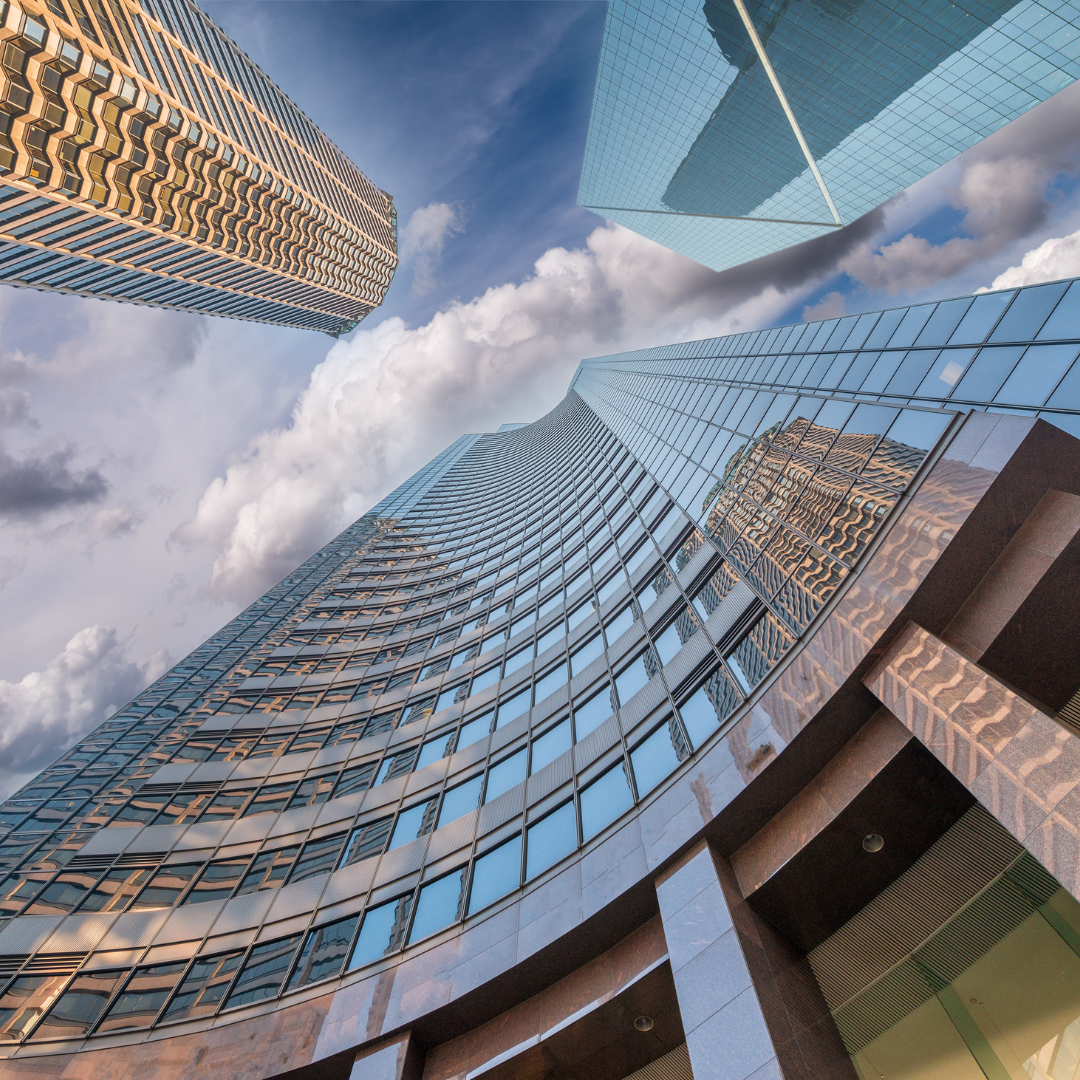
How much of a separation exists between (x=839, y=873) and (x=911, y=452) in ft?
28.6

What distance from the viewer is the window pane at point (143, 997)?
14.5 m

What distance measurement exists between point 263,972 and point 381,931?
3214 mm

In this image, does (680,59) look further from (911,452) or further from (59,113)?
(911,452)

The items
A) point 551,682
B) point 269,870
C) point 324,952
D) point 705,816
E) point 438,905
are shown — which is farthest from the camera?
point 551,682

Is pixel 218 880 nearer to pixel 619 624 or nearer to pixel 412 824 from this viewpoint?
pixel 412 824

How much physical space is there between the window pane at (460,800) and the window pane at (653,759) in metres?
5.89

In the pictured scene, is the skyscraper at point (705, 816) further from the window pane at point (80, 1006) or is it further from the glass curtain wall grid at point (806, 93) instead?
the glass curtain wall grid at point (806, 93)

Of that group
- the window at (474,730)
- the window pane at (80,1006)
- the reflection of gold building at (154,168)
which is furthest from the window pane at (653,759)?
the reflection of gold building at (154,168)

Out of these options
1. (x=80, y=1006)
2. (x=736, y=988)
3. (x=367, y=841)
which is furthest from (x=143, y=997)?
(x=736, y=988)

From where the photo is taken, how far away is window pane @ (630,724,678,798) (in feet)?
46.6

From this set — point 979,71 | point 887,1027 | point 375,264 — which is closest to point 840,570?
point 887,1027

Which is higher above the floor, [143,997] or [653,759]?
[653,759]

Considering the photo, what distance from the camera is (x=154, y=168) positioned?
181ft

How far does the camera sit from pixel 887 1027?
397 inches
